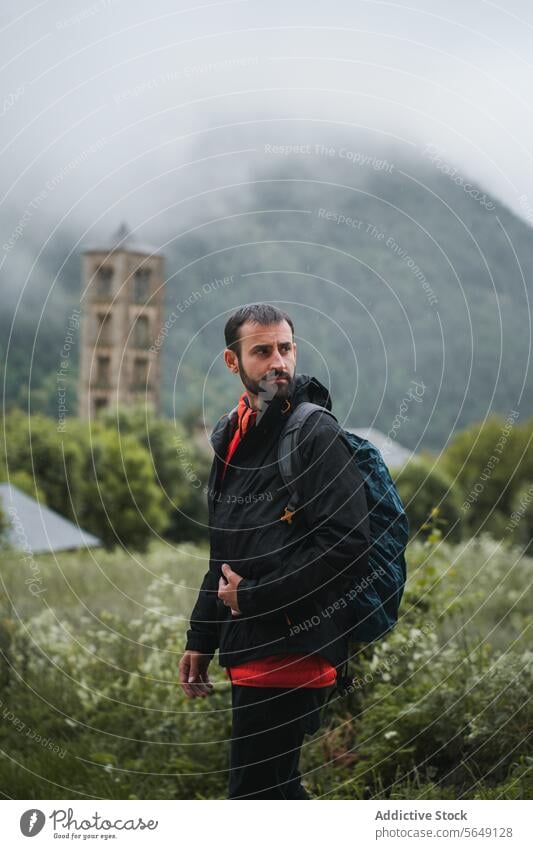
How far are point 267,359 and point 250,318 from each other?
0.12 metres

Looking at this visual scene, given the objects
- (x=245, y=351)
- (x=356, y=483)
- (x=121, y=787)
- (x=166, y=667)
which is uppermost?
(x=245, y=351)

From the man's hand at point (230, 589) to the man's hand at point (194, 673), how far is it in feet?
1.00

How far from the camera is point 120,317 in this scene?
31.7 feet

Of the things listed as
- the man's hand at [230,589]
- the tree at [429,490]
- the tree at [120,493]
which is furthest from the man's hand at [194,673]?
the tree at [429,490]

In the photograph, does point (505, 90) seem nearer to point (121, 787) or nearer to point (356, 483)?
point (356, 483)

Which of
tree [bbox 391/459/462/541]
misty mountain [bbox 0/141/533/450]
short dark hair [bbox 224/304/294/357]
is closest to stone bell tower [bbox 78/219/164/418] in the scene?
misty mountain [bbox 0/141/533/450]

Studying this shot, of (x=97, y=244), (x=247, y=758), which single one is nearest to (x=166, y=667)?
(x=247, y=758)

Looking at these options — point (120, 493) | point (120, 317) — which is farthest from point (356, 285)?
point (120, 493)

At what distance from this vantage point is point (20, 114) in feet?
15.2

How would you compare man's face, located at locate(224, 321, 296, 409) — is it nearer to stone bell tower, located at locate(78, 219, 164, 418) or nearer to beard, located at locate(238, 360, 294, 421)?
beard, located at locate(238, 360, 294, 421)

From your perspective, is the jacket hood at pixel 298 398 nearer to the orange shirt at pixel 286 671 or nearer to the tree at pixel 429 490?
the orange shirt at pixel 286 671

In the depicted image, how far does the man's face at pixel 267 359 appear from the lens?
8.50 feet

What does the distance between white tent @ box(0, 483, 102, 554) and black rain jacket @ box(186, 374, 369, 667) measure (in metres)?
6.83
